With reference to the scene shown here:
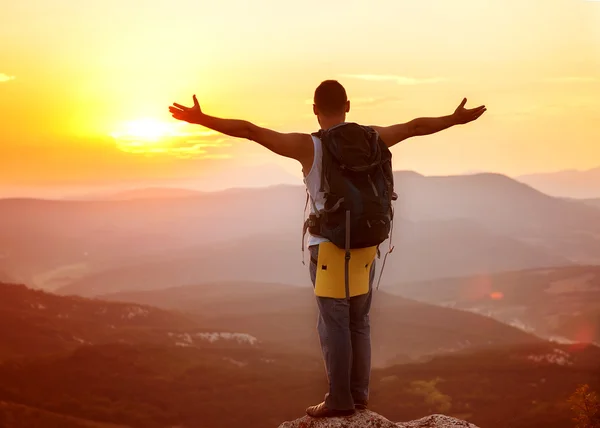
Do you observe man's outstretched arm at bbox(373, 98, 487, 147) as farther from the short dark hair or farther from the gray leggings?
the gray leggings

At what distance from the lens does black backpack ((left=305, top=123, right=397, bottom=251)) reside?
6.93m

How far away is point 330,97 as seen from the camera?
7.06 m

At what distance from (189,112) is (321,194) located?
166 cm

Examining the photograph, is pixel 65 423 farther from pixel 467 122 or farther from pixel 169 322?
pixel 467 122

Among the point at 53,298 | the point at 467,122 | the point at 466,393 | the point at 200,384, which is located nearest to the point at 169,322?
the point at 53,298

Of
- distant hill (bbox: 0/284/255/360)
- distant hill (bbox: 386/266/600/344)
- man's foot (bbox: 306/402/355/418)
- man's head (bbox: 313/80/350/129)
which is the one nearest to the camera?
man's head (bbox: 313/80/350/129)

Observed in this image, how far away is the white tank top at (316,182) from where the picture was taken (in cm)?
698

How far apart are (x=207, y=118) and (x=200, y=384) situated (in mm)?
75574

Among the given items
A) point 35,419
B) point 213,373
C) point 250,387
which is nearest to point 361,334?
point 35,419

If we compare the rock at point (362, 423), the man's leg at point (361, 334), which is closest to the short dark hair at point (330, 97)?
the man's leg at point (361, 334)

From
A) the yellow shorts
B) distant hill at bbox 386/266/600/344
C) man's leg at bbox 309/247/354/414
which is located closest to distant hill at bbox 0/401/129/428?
man's leg at bbox 309/247/354/414

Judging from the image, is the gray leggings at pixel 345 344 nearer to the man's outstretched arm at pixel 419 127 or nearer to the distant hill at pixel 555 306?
the man's outstretched arm at pixel 419 127

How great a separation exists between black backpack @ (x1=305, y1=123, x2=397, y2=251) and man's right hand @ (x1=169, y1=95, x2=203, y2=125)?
1.31 m

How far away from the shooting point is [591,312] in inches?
6319
